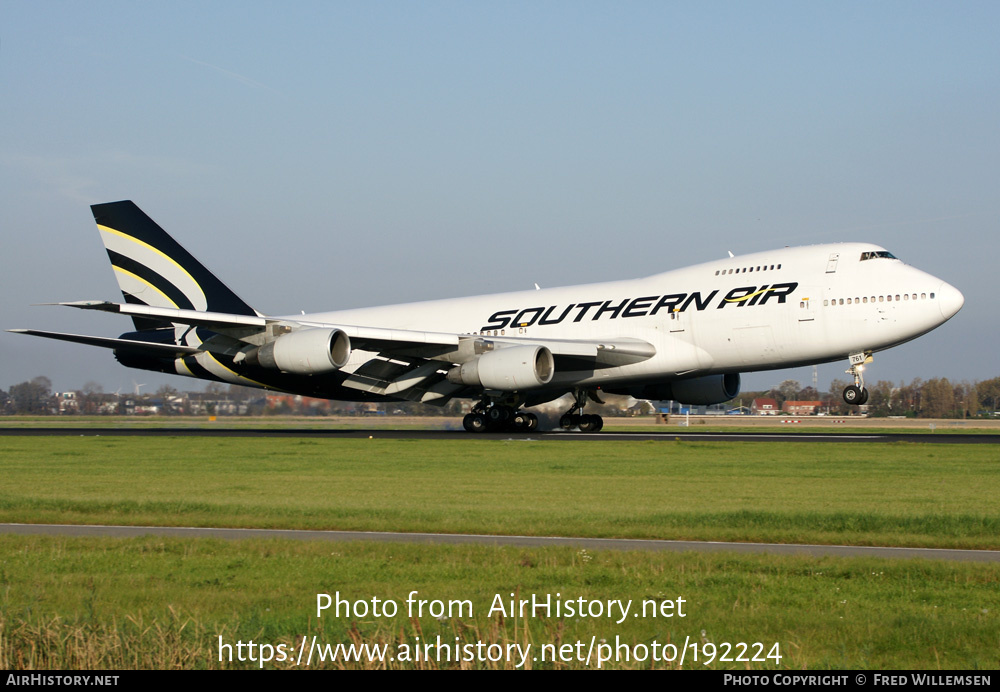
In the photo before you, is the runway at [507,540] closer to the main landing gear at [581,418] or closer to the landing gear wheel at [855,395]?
the landing gear wheel at [855,395]

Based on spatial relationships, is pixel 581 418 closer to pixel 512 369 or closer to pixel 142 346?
pixel 512 369

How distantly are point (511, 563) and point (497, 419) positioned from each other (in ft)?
88.1

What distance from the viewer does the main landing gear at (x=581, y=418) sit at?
4038 cm

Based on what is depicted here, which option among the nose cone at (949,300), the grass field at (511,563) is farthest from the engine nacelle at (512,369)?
the nose cone at (949,300)

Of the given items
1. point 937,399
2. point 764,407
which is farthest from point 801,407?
point 937,399

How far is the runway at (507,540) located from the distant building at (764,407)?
109166 mm

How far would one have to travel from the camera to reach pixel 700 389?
40281 millimetres

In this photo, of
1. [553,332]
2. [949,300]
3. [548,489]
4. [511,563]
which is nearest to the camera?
[511,563]

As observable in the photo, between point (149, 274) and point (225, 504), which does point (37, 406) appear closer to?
point (149, 274)

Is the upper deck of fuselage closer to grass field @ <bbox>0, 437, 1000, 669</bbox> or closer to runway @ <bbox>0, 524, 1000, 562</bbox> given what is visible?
grass field @ <bbox>0, 437, 1000, 669</bbox>

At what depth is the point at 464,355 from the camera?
3659 cm

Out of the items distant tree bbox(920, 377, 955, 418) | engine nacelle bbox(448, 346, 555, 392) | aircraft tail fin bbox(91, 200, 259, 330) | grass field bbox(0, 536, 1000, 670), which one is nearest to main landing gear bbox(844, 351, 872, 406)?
engine nacelle bbox(448, 346, 555, 392)

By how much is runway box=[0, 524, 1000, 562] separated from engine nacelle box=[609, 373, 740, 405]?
27091mm
